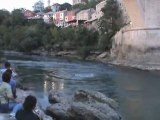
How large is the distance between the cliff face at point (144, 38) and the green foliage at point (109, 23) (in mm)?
6883

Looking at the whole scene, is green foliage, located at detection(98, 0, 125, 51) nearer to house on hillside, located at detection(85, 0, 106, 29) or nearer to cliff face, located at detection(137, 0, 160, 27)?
house on hillside, located at detection(85, 0, 106, 29)

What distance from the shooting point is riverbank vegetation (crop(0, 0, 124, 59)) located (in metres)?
46.3

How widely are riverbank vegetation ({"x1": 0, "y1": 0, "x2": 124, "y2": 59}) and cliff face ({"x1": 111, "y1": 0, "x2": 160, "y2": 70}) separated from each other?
7071 mm

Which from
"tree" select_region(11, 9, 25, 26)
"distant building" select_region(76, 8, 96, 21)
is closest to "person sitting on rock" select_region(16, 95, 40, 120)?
"tree" select_region(11, 9, 25, 26)

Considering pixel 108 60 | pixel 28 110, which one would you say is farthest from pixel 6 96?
pixel 108 60

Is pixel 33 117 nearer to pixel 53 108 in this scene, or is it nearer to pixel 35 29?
pixel 53 108

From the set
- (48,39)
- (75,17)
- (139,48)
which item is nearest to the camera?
(139,48)

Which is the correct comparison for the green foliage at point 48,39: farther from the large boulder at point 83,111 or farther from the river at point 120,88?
the large boulder at point 83,111

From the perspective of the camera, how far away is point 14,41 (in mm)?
59031

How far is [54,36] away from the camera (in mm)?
56719

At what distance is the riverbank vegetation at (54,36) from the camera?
152 feet

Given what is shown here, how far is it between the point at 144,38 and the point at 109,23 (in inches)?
507

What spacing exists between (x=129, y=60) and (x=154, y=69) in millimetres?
4961

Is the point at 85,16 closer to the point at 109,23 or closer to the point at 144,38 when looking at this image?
the point at 109,23
